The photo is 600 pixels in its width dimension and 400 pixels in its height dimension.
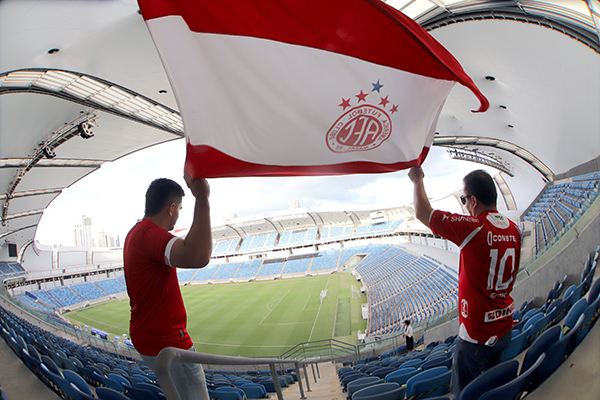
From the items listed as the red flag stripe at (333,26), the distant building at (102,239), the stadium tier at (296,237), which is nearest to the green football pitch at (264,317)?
the red flag stripe at (333,26)

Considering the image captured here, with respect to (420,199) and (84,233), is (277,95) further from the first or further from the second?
(84,233)

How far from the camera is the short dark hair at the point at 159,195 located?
151 centimetres

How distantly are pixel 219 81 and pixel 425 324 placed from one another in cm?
988

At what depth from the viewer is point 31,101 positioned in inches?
402

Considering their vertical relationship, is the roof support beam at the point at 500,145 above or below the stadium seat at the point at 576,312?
above

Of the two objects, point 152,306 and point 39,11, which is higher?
point 39,11

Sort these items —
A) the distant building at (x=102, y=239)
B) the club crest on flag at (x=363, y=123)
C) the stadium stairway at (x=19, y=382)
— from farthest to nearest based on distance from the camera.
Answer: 1. the distant building at (x=102, y=239)
2. the stadium stairway at (x=19, y=382)
3. the club crest on flag at (x=363, y=123)

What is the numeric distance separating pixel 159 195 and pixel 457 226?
5.70 feet

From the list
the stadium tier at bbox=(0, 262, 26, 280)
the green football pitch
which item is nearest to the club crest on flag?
the green football pitch

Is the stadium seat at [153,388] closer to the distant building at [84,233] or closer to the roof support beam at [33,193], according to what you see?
the roof support beam at [33,193]

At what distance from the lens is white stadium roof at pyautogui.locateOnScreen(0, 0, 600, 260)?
5.74 meters

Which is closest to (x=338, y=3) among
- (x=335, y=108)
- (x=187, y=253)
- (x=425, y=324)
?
(x=335, y=108)

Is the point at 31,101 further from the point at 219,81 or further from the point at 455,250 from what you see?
the point at 455,250

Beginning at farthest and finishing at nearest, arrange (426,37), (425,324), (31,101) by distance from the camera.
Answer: (31,101)
(425,324)
(426,37)
